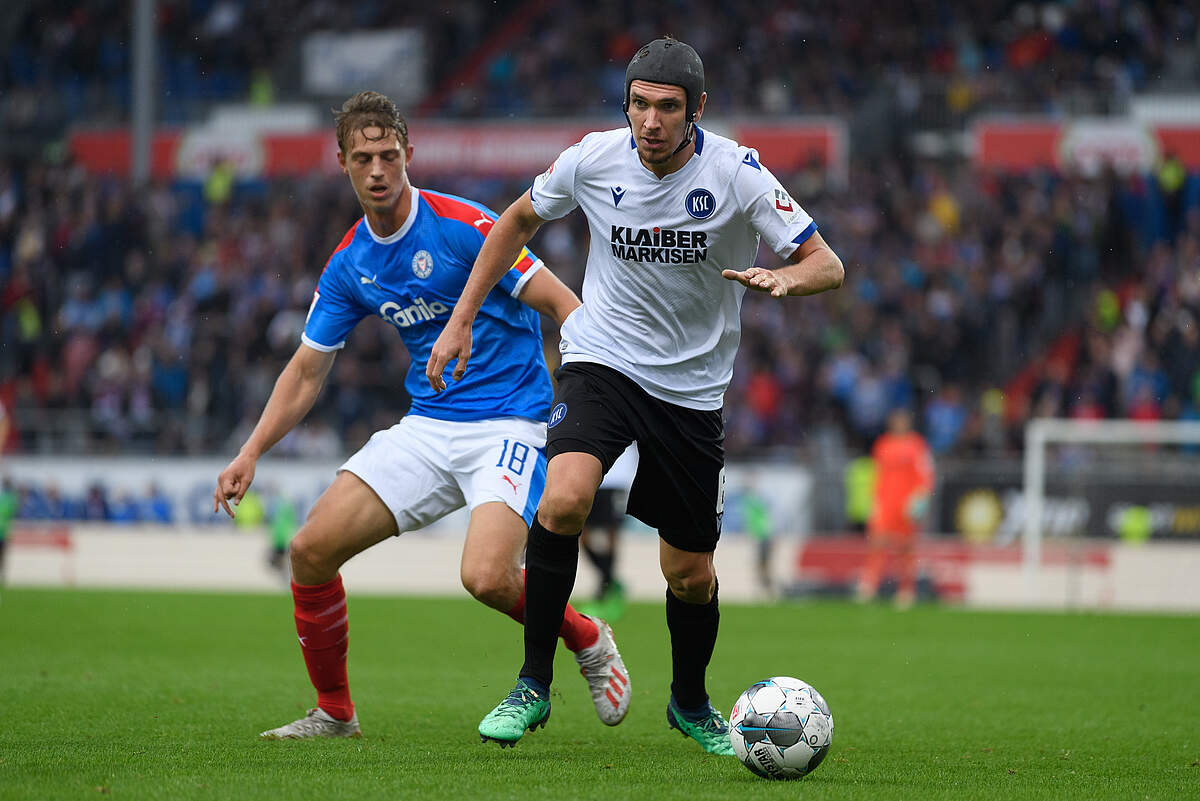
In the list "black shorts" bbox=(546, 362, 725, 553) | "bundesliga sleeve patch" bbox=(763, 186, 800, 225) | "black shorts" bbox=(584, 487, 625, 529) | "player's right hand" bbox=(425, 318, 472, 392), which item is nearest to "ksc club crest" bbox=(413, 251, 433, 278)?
"player's right hand" bbox=(425, 318, 472, 392)

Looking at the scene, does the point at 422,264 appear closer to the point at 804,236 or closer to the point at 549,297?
the point at 549,297

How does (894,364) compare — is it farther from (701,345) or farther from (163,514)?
(701,345)

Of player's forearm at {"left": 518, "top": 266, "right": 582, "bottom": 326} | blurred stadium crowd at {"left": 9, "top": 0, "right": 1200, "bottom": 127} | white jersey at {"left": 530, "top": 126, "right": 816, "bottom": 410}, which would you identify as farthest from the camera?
blurred stadium crowd at {"left": 9, "top": 0, "right": 1200, "bottom": 127}

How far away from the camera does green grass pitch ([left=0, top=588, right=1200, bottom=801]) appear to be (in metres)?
4.83

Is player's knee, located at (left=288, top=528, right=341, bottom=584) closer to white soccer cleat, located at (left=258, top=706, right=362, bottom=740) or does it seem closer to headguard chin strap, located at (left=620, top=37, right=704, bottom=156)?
white soccer cleat, located at (left=258, top=706, right=362, bottom=740)

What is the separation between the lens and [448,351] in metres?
5.41

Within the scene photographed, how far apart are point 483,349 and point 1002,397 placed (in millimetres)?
14413

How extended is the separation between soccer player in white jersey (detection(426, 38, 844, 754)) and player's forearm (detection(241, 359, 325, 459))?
2.84 ft

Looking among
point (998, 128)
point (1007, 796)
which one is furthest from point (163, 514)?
point (1007, 796)

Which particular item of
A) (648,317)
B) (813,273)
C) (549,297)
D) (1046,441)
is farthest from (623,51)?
(813,273)

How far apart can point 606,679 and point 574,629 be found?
24 cm

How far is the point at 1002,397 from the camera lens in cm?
1947

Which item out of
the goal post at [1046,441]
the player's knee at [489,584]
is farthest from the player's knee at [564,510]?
the goal post at [1046,441]

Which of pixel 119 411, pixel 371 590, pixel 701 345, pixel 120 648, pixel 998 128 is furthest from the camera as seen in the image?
pixel 998 128
